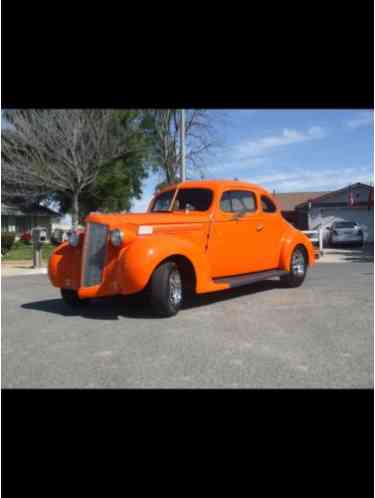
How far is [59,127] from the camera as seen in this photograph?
79.8 ft

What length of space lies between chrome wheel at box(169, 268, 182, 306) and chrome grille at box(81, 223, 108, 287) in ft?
3.03

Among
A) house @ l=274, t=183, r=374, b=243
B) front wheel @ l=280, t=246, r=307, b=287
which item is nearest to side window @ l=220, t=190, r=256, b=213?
front wheel @ l=280, t=246, r=307, b=287

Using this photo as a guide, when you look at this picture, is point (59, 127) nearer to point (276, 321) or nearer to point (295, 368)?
point (276, 321)

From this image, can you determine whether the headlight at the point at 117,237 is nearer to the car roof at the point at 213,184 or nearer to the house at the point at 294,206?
the car roof at the point at 213,184

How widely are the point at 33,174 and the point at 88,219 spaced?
768 inches

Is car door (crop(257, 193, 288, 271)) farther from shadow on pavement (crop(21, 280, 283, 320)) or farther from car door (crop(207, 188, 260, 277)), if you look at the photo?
shadow on pavement (crop(21, 280, 283, 320))

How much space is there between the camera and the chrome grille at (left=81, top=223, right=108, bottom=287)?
627cm

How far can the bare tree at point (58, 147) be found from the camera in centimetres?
2388

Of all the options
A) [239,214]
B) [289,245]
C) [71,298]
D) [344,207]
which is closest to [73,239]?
[71,298]

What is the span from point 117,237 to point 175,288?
3.36 feet

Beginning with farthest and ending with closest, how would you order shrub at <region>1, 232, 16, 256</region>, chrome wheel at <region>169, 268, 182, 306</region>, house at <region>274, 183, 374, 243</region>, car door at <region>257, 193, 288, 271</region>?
1. house at <region>274, 183, 374, 243</region>
2. shrub at <region>1, 232, 16, 256</region>
3. car door at <region>257, 193, 288, 271</region>
4. chrome wheel at <region>169, 268, 182, 306</region>

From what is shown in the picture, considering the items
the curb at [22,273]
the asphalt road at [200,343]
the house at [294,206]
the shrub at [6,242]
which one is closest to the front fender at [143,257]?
the asphalt road at [200,343]

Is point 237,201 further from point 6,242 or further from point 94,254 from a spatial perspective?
point 6,242

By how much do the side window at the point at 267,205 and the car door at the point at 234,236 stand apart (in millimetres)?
266
